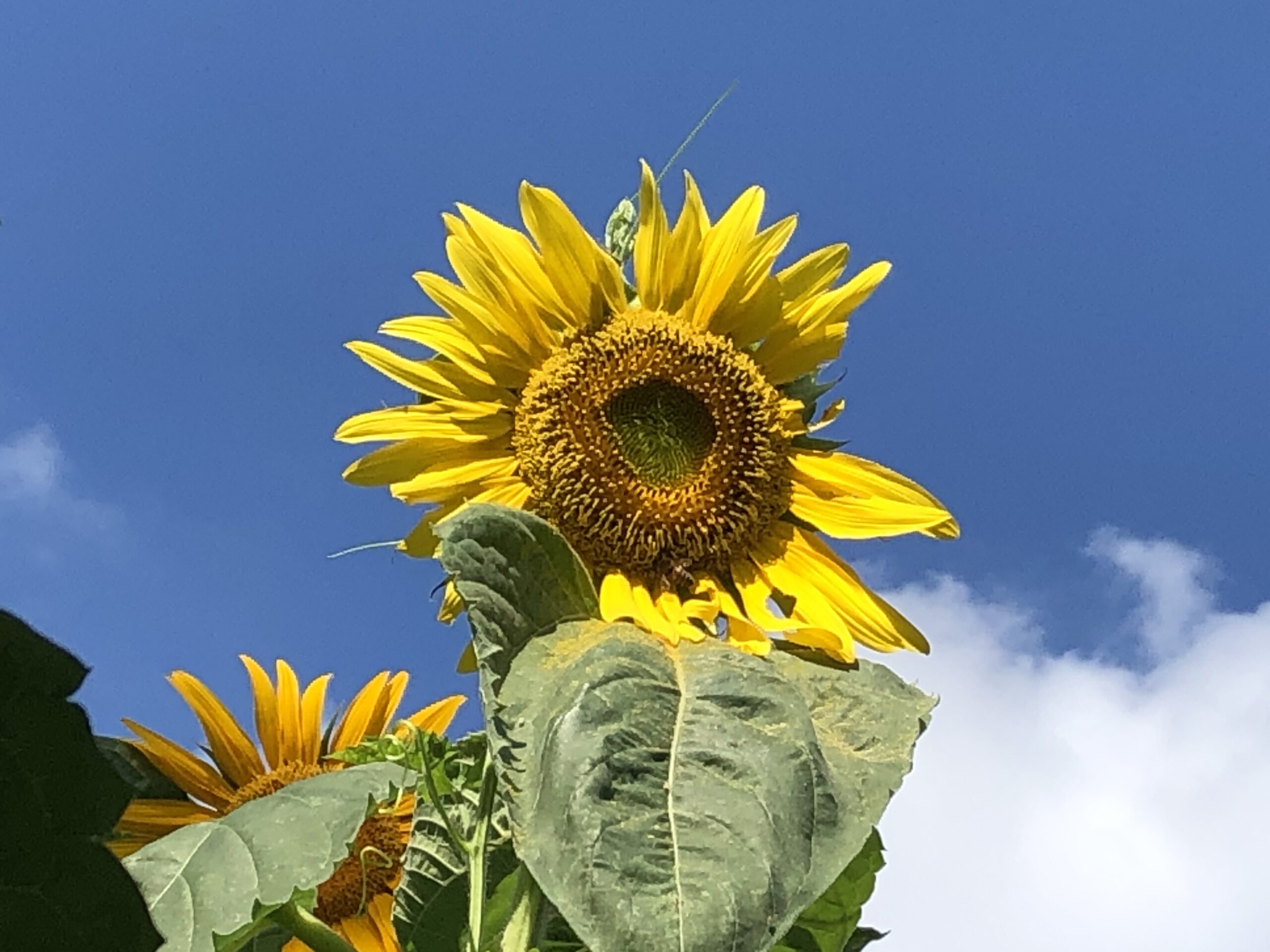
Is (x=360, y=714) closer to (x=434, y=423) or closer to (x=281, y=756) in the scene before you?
(x=281, y=756)

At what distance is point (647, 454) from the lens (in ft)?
4.98

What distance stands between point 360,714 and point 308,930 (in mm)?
1064

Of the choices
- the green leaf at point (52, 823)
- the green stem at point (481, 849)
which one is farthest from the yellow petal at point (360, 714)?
the green leaf at point (52, 823)

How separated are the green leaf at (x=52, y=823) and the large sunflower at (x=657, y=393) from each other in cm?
103

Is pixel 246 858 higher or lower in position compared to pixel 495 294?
lower

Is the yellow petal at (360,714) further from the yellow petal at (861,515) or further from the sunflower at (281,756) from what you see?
the yellow petal at (861,515)

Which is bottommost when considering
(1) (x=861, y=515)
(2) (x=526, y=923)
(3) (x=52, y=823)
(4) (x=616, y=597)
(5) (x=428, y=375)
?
(3) (x=52, y=823)

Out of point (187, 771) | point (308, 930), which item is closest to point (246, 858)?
point (308, 930)

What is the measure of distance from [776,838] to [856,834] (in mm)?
57

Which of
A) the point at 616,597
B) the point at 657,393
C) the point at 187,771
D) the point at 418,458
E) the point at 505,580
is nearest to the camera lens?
the point at 505,580

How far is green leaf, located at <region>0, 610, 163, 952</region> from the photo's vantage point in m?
0.31

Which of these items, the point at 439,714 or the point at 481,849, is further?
the point at 439,714

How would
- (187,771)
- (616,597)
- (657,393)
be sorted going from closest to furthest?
(616,597)
(657,393)
(187,771)

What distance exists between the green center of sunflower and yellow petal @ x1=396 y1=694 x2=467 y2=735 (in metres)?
0.52
